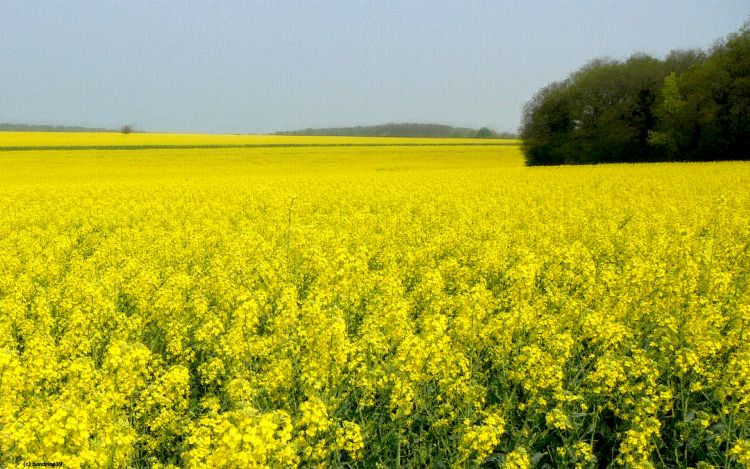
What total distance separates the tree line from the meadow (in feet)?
111

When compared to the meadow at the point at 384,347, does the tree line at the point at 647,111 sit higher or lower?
higher

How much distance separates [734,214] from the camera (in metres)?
12.9

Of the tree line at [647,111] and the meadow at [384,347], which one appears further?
the tree line at [647,111]

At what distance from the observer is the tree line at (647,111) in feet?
138

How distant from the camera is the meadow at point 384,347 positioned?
3.71 m

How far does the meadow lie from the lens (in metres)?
3.71

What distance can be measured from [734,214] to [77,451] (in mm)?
14150

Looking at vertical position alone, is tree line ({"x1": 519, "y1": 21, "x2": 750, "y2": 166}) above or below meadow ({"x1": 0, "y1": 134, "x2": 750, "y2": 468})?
above

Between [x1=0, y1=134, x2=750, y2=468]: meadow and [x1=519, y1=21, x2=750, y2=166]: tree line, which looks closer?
[x1=0, y1=134, x2=750, y2=468]: meadow

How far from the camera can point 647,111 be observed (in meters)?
49.0

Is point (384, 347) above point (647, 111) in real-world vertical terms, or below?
below

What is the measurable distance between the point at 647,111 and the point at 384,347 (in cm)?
5185

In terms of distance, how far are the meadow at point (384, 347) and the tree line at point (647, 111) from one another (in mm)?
33834

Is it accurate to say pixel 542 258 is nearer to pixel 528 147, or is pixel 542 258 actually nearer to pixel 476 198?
pixel 476 198
